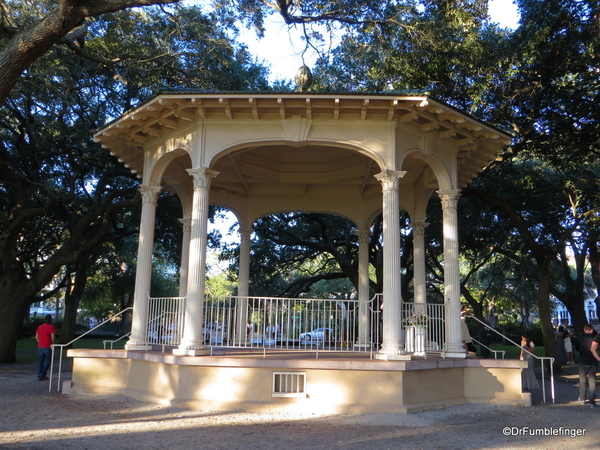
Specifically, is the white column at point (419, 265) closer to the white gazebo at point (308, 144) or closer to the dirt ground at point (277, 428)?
the white gazebo at point (308, 144)

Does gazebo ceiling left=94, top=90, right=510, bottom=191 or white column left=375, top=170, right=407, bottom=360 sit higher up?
gazebo ceiling left=94, top=90, right=510, bottom=191

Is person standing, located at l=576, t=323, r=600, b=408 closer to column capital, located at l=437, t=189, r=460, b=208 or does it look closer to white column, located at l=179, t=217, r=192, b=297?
column capital, located at l=437, t=189, r=460, b=208

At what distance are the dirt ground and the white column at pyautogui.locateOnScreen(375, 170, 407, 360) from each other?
52.5 inches

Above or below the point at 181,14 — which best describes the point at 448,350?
below

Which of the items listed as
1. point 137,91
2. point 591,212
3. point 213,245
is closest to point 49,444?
point 137,91

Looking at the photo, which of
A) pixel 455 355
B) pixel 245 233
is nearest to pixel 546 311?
pixel 455 355

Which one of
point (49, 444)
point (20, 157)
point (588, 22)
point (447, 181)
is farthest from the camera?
point (20, 157)

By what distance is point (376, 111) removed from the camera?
1095 centimetres

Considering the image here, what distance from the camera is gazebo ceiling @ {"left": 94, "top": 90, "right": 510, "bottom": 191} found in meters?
10.6

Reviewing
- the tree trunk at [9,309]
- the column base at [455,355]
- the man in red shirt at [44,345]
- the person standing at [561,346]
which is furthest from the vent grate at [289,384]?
the person standing at [561,346]

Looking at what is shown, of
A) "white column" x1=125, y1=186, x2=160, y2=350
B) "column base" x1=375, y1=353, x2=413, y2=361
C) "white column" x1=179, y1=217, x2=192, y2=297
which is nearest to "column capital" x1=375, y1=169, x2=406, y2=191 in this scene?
"column base" x1=375, y1=353, x2=413, y2=361

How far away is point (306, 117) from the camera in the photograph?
11156mm

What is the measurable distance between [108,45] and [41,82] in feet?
8.52

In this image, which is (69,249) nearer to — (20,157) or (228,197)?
(20,157)
